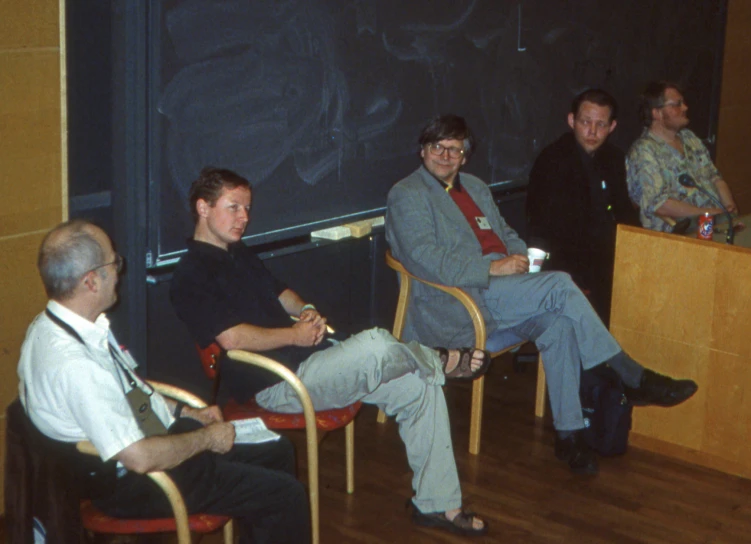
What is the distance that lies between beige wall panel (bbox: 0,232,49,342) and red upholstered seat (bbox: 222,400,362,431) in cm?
70

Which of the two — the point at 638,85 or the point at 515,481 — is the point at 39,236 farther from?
the point at 638,85

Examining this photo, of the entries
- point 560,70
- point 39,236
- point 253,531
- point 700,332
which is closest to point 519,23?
point 560,70

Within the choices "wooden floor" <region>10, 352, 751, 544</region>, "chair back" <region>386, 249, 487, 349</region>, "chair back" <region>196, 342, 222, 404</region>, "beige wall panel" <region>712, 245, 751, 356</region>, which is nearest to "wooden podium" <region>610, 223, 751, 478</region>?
"beige wall panel" <region>712, 245, 751, 356</region>

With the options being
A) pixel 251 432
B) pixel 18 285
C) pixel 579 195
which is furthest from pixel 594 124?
pixel 18 285

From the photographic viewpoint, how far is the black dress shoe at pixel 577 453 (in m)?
3.73

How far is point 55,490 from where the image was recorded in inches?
87.2

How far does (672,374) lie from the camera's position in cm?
383

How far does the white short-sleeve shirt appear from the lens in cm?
220

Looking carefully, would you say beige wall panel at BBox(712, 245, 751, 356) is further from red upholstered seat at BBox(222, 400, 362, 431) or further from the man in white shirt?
the man in white shirt

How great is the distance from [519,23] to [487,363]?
7.38ft

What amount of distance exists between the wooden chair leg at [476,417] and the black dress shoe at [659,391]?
0.57 meters

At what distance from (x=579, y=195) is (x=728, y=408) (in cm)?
116

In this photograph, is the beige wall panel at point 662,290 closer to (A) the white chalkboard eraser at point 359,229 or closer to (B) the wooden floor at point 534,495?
(B) the wooden floor at point 534,495

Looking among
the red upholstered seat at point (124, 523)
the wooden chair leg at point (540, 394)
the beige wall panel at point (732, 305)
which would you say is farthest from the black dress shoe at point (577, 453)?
the red upholstered seat at point (124, 523)
